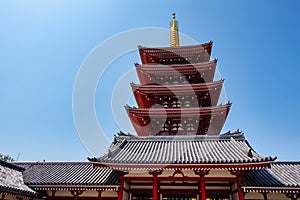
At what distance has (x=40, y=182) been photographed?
12242mm

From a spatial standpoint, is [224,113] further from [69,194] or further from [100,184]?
[69,194]

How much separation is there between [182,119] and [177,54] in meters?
6.47

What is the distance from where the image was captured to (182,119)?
16.7 m

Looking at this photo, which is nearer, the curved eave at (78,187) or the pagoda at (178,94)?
the curved eave at (78,187)

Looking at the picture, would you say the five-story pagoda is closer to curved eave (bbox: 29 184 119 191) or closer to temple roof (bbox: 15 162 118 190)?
curved eave (bbox: 29 184 119 191)

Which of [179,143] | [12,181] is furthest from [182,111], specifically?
[12,181]

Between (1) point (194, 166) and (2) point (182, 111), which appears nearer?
(1) point (194, 166)

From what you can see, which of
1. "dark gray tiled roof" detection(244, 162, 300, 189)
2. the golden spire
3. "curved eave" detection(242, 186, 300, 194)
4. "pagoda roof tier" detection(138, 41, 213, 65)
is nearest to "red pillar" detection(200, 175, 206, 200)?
"curved eave" detection(242, 186, 300, 194)

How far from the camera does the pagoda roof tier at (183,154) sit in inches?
393

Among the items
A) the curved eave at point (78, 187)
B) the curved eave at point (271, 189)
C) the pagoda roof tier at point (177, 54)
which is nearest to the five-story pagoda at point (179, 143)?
the pagoda roof tier at point (177, 54)

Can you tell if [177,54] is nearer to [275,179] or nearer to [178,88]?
[178,88]

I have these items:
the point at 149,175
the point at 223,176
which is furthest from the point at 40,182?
the point at 223,176

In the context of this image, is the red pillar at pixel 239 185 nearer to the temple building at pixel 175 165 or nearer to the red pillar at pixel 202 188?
the temple building at pixel 175 165

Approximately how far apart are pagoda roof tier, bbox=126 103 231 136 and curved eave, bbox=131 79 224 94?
1.93m
